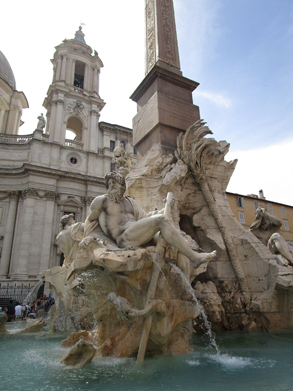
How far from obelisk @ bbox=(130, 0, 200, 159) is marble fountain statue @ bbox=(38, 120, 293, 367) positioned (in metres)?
0.61

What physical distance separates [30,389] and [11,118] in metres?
33.7

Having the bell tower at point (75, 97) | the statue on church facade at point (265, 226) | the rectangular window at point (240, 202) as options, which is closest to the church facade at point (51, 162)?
the bell tower at point (75, 97)

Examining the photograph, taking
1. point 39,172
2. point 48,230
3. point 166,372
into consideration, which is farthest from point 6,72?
point 166,372

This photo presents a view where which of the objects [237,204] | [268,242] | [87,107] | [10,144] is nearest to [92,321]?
[268,242]

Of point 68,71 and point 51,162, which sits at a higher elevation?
point 68,71

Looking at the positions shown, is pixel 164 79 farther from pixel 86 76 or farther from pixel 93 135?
pixel 86 76

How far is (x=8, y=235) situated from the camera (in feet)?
75.5

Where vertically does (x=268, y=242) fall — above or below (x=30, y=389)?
above

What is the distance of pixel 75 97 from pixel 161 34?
73.8ft

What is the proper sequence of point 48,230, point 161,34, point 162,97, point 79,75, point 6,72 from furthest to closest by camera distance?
point 79,75, point 6,72, point 48,230, point 161,34, point 162,97

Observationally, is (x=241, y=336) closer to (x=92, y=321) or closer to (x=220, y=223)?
(x=220, y=223)

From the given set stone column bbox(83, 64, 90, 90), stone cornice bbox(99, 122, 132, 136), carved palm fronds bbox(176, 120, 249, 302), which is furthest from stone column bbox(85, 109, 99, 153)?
carved palm fronds bbox(176, 120, 249, 302)

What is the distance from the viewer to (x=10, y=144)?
2573 cm

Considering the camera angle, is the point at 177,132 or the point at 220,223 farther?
the point at 177,132
